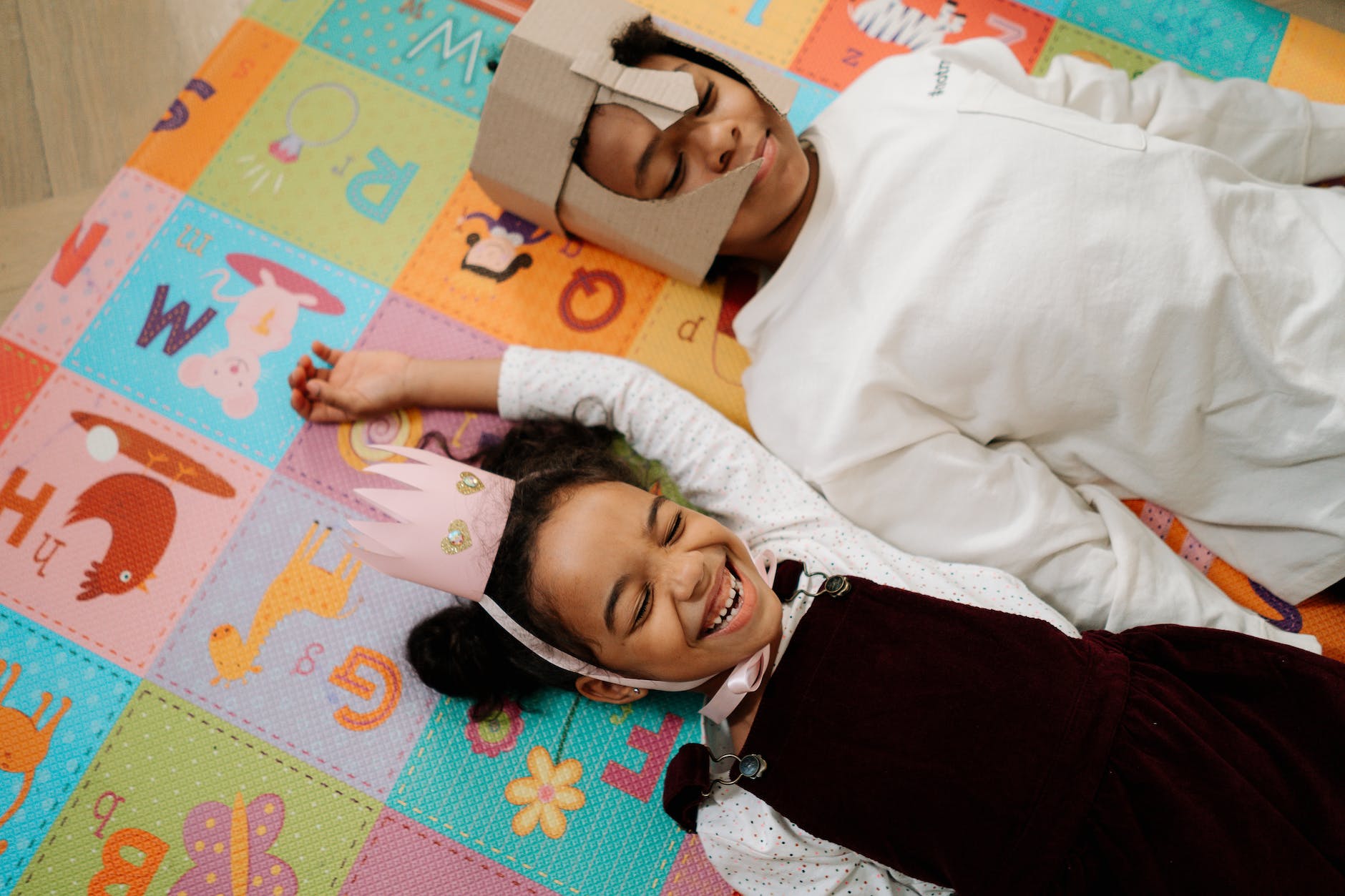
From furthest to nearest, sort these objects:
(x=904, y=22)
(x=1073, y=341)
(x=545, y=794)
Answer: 1. (x=904, y=22)
2. (x=545, y=794)
3. (x=1073, y=341)

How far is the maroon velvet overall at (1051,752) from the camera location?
32.6 inches

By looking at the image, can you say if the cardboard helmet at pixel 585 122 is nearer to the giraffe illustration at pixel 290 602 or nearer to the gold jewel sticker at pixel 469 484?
the gold jewel sticker at pixel 469 484

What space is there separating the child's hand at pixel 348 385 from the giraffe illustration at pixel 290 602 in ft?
0.49

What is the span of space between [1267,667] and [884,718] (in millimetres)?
382

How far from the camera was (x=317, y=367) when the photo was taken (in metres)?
1.14

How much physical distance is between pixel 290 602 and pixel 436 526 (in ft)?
1.23

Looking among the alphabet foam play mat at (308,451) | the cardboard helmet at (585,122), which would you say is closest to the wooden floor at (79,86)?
the alphabet foam play mat at (308,451)

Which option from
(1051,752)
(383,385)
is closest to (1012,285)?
(1051,752)

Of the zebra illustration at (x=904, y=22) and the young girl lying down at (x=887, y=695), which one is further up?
the zebra illustration at (x=904, y=22)

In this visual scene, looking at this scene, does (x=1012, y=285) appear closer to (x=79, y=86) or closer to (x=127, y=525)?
(x=127, y=525)

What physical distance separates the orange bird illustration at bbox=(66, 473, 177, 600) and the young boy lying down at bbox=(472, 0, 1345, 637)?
0.60m

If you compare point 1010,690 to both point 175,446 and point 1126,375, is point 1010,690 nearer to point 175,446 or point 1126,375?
point 1126,375

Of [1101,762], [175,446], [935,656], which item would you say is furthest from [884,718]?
[175,446]

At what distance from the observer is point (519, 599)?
861 mm
